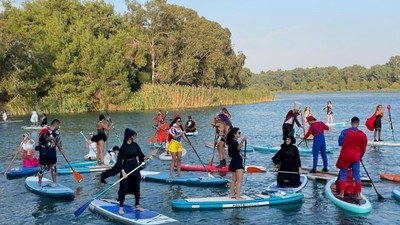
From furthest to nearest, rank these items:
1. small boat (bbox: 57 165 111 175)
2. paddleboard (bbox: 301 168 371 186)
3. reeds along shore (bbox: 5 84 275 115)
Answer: reeds along shore (bbox: 5 84 275 115), small boat (bbox: 57 165 111 175), paddleboard (bbox: 301 168 371 186)

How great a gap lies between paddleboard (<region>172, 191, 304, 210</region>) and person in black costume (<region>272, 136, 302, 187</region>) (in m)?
0.64

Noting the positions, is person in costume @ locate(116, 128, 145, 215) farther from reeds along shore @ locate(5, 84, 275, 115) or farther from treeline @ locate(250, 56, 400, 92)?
treeline @ locate(250, 56, 400, 92)

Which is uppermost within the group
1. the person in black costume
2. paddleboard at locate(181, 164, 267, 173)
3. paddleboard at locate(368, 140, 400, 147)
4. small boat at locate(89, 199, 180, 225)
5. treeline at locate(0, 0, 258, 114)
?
treeline at locate(0, 0, 258, 114)

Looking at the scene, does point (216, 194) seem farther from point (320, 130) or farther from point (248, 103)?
point (248, 103)

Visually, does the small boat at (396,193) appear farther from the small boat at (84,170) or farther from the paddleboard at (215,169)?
the small boat at (84,170)

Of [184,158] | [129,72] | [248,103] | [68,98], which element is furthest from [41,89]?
[184,158]

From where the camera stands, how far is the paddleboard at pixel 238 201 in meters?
12.0

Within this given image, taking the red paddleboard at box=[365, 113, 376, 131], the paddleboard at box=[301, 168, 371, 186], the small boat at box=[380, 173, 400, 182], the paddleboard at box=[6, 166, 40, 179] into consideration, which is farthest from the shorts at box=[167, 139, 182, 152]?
the red paddleboard at box=[365, 113, 376, 131]

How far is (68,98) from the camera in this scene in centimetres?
5738

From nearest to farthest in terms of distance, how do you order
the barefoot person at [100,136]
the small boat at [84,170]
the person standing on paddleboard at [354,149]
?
the person standing on paddleboard at [354,149], the small boat at [84,170], the barefoot person at [100,136]

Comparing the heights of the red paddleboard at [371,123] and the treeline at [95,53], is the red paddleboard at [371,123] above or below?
below

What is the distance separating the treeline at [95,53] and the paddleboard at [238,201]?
43472 mm

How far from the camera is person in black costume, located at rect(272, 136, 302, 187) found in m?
12.8

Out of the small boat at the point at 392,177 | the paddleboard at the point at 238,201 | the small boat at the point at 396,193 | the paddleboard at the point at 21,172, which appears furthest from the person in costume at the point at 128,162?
the small boat at the point at 392,177
